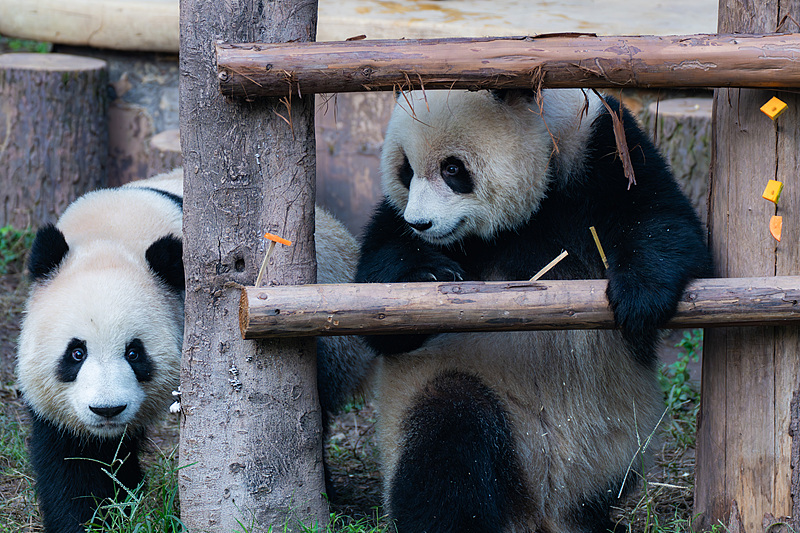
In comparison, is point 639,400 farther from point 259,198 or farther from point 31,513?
point 31,513

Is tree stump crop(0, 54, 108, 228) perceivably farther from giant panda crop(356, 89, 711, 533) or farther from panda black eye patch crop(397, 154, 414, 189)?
panda black eye patch crop(397, 154, 414, 189)

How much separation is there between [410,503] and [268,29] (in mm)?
1451

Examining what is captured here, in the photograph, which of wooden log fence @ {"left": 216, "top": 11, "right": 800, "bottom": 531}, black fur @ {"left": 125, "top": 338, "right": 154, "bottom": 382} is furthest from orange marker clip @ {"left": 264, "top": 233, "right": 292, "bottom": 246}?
black fur @ {"left": 125, "top": 338, "right": 154, "bottom": 382}

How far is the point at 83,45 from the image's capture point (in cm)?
612

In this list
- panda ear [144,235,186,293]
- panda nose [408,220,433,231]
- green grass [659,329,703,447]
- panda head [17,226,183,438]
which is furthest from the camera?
green grass [659,329,703,447]

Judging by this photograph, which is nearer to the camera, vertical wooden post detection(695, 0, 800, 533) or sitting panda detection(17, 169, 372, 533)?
vertical wooden post detection(695, 0, 800, 533)

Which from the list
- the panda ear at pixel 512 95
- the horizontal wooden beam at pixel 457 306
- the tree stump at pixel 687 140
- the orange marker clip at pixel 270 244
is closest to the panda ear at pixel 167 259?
the orange marker clip at pixel 270 244

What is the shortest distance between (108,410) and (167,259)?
1.76 feet

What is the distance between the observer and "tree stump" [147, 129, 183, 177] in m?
5.16

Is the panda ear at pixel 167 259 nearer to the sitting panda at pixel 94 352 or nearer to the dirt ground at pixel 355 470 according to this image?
the sitting panda at pixel 94 352

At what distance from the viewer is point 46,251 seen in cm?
285

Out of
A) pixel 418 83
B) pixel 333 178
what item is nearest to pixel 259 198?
pixel 418 83

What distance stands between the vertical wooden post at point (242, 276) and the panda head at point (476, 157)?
13.6 inches

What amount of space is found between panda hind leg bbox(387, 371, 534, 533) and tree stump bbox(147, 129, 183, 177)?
9.75ft
